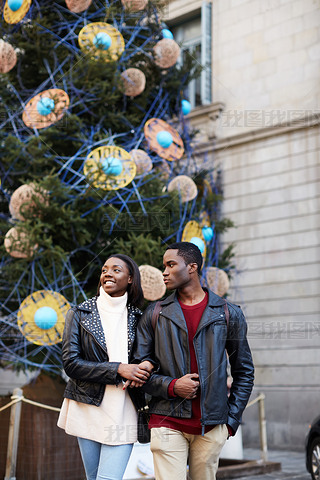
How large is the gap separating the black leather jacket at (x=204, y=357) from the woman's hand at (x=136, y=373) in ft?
0.12

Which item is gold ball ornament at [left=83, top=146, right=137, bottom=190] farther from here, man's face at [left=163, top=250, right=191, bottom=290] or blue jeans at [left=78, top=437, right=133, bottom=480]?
blue jeans at [left=78, top=437, right=133, bottom=480]

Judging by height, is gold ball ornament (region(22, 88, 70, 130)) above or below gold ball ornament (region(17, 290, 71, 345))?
above

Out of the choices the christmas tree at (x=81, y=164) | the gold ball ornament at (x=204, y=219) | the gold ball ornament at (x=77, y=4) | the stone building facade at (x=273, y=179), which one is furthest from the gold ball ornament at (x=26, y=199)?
the stone building facade at (x=273, y=179)

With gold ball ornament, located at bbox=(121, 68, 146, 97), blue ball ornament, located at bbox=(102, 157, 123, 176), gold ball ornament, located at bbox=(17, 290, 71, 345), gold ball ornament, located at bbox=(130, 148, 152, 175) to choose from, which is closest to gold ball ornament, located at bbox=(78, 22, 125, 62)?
gold ball ornament, located at bbox=(121, 68, 146, 97)

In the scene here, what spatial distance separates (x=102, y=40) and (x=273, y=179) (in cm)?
504

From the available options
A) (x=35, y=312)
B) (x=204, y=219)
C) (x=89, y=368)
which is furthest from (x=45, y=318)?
(x=204, y=219)

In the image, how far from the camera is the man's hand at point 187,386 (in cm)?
296

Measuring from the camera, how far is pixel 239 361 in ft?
10.7

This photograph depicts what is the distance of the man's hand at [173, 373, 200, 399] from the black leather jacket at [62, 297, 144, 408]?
37 centimetres

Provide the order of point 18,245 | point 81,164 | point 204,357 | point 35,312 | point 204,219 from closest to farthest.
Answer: point 204,357 < point 35,312 < point 18,245 < point 81,164 < point 204,219

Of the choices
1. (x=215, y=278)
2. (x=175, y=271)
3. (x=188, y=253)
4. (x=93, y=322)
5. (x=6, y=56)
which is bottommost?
(x=93, y=322)

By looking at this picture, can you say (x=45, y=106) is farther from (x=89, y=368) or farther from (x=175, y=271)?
(x=89, y=368)

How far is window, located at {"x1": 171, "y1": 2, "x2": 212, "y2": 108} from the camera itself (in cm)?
1296

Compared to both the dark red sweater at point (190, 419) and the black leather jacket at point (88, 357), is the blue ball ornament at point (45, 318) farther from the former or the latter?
→ the dark red sweater at point (190, 419)
